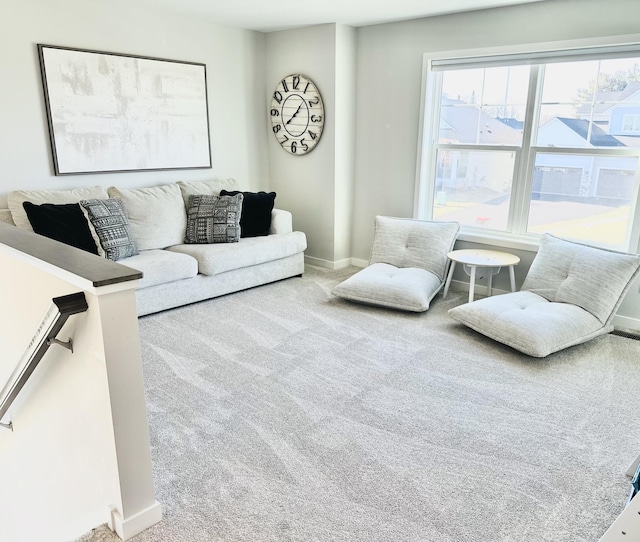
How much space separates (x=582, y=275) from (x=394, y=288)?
1.33m

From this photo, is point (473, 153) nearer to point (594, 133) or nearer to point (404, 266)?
point (594, 133)

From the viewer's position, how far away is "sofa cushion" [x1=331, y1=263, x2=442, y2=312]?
154 inches

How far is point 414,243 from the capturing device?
446 cm

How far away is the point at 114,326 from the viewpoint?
1.63 meters

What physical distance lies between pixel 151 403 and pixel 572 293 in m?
2.86

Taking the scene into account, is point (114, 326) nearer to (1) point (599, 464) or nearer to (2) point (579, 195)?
(1) point (599, 464)

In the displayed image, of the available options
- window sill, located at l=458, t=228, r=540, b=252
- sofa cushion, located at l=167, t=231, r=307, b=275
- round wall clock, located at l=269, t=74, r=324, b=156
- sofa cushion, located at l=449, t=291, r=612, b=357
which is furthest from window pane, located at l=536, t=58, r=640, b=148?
sofa cushion, located at l=167, t=231, r=307, b=275

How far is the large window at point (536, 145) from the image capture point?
369cm

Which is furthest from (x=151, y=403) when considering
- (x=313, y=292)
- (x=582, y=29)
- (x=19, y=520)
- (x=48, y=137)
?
(x=582, y=29)

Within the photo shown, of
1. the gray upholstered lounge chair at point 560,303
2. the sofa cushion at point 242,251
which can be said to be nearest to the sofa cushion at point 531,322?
the gray upholstered lounge chair at point 560,303

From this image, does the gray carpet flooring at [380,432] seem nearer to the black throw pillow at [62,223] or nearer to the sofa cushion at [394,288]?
the sofa cushion at [394,288]

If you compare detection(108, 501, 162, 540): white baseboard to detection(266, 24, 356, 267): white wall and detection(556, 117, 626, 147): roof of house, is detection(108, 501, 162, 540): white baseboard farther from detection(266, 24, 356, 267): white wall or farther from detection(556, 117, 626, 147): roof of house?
detection(556, 117, 626, 147): roof of house

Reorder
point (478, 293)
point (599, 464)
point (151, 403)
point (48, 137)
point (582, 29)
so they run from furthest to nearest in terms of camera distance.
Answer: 1. point (478, 293)
2. point (48, 137)
3. point (582, 29)
4. point (151, 403)
5. point (599, 464)

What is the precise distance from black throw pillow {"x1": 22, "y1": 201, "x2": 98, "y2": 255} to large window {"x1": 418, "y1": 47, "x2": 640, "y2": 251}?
9.65 feet
